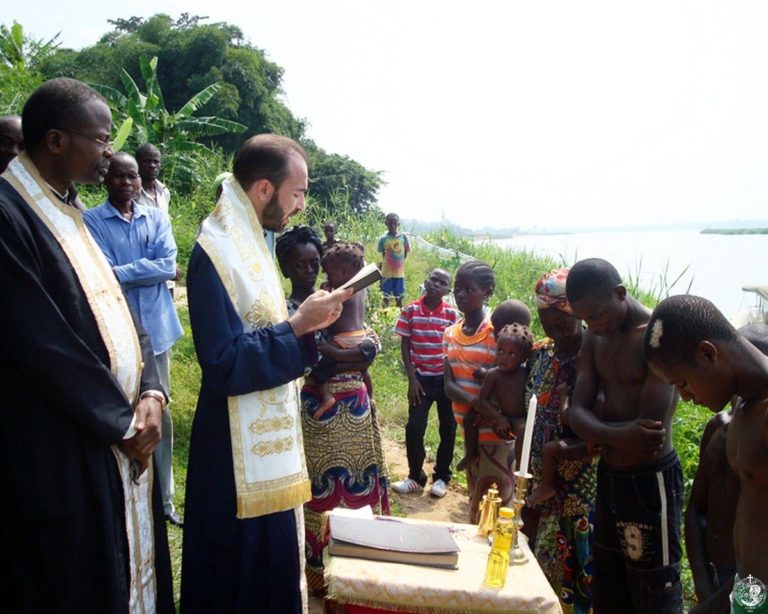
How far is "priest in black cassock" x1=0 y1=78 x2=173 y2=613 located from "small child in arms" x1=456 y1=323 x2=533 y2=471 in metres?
1.95

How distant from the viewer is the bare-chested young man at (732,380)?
170 cm

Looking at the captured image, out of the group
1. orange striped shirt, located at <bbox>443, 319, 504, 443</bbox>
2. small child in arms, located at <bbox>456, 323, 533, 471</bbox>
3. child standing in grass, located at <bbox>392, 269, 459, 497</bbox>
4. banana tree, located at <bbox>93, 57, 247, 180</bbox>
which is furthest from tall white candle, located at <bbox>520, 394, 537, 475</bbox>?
banana tree, located at <bbox>93, 57, 247, 180</bbox>

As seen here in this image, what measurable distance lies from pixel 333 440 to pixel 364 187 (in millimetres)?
27716

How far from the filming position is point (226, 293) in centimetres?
217

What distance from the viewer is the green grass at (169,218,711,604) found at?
449 centimetres

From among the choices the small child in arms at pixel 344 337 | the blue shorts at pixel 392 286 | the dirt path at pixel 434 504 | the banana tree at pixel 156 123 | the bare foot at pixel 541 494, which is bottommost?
the dirt path at pixel 434 504

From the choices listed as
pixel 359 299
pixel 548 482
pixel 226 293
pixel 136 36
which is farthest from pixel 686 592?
pixel 136 36

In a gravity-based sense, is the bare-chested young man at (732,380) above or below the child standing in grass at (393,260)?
above

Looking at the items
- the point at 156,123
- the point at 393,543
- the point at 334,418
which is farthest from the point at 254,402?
the point at 156,123

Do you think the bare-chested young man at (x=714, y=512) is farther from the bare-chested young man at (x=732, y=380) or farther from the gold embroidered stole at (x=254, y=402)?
the gold embroidered stole at (x=254, y=402)

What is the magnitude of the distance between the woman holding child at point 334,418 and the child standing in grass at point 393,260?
7.45 meters

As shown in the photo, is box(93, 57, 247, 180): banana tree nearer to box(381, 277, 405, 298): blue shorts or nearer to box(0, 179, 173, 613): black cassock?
box(381, 277, 405, 298): blue shorts

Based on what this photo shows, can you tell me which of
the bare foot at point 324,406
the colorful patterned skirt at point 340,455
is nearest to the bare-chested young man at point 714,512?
the colorful patterned skirt at point 340,455

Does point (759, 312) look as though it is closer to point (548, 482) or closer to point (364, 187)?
point (548, 482)
